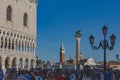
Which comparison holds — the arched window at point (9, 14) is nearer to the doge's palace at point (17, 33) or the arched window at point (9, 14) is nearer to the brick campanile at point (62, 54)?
the doge's palace at point (17, 33)

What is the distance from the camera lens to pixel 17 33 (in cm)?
5709

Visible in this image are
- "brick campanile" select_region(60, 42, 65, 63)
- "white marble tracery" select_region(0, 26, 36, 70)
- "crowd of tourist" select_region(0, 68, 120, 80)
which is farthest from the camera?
"brick campanile" select_region(60, 42, 65, 63)

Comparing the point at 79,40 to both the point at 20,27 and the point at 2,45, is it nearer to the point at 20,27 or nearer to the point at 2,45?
the point at 20,27

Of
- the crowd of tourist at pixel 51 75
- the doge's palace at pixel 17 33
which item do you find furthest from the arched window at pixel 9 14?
the crowd of tourist at pixel 51 75

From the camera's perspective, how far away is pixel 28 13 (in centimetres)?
6031

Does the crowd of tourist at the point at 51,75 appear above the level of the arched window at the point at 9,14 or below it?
below

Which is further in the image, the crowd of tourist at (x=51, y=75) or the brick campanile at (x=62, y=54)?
the brick campanile at (x=62, y=54)

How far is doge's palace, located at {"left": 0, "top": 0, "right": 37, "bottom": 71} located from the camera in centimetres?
5278

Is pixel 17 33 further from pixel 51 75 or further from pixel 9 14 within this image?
pixel 51 75

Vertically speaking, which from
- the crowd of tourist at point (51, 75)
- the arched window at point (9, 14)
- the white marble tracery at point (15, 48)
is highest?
the arched window at point (9, 14)

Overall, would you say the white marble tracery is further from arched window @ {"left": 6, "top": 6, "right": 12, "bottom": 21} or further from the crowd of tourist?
the crowd of tourist

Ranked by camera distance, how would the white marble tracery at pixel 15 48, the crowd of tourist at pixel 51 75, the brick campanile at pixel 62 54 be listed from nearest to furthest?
the crowd of tourist at pixel 51 75
the white marble tracery at pixel 15 48
the brick campanile at pixel 62 54

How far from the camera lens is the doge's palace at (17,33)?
173 ft

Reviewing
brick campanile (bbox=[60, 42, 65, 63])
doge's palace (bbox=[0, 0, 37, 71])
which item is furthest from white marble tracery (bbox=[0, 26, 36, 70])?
brick campanile (bbox=[60, 42, 65, 63])
